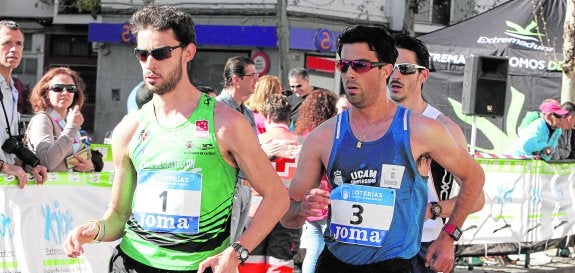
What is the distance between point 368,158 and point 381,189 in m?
0.15

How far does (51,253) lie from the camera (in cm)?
719

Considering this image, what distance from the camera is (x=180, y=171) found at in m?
4.05

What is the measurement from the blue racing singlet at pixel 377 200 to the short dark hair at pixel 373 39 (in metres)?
0.33

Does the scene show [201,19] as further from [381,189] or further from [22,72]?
[381,189]

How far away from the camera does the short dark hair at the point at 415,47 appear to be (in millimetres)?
5891

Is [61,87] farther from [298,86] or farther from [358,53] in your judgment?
[298,86]

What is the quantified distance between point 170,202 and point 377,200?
36.2 inches

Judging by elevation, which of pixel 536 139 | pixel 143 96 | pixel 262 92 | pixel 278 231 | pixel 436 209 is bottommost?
pixel 278 231

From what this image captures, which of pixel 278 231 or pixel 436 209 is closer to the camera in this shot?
pixel 436 209

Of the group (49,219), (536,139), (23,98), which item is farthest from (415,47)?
(23,98)

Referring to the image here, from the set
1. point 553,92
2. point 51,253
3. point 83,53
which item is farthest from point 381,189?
point 83,53

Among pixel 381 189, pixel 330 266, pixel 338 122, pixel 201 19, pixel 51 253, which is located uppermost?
pixel 201 19

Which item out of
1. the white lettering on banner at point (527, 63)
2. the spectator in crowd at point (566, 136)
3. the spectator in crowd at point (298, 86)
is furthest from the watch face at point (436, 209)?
the white lettering on banner at point (527, 63)

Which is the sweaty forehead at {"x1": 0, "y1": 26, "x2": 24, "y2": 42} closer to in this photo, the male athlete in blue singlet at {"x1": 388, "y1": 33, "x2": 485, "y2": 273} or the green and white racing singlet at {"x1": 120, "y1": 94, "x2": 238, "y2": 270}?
the male athlete in blue singlet at {"x1": 388, "y1": 33, "x2": 485, "y2": 273}
